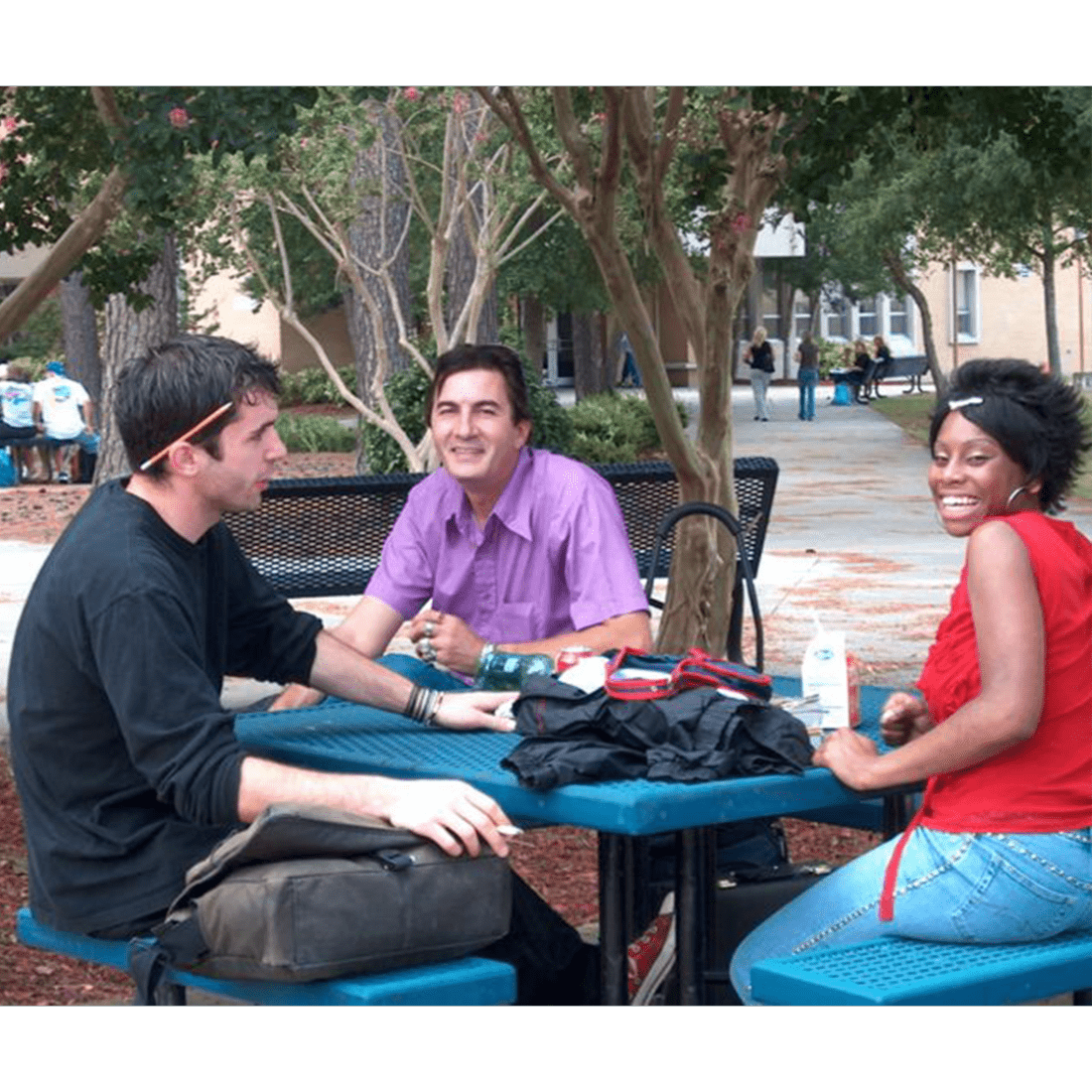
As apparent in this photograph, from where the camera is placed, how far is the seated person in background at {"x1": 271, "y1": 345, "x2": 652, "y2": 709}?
534 centimetres

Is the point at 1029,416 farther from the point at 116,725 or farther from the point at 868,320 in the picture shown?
the point at 868,320

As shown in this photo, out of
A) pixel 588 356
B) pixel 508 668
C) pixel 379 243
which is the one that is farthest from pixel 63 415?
pixel 508 668

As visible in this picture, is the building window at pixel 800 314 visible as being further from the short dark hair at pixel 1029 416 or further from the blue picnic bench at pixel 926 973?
the blue picnic bench at pixel 926 973

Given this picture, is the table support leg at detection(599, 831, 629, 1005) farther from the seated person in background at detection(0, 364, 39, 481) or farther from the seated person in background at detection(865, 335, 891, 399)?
the seated person in background at detection(865, 335, 891, 399)

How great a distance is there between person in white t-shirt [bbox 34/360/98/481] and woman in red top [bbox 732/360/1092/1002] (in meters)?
21.3

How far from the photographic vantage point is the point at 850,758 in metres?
4.00

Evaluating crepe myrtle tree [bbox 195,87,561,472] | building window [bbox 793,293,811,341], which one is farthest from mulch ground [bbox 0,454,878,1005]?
building window [bbox 793,293,811,341]

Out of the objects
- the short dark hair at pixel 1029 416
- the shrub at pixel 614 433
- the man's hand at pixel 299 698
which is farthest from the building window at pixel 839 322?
the short dark hair at pixel 1029 416

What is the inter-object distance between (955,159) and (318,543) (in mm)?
18817

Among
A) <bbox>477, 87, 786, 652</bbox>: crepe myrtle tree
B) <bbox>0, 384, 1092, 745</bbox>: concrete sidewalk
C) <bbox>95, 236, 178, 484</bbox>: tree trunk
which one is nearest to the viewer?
<bbox>477, 87, 786, 652</bbox>: crepe myrtle tree

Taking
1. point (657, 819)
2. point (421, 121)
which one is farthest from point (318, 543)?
point (421, 121)

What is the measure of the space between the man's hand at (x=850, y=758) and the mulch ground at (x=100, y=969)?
211 centimetres

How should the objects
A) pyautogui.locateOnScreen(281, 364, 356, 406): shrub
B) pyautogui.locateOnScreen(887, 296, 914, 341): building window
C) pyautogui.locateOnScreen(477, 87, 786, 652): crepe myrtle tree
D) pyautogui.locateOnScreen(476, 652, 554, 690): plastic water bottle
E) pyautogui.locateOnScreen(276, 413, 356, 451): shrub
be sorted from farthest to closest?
pyautogui.locateOnScreen(887, 296, 914, 341): building window
pyautogui.locateOnScreen(281, 364, 356, 406): shrub
pyautogui.locateOnScreen(276, 413, 356, 451): shrub
pyautogui.locateOnScreen(477, 87, 786, 652): crepe myrtle tree
pyautogui.locateOnScreen(476, 652, 554, 690): plastic water bottle

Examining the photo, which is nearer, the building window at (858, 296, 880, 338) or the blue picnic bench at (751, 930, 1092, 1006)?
the blue picnic bench at (751, 930, 1092, 1006)
